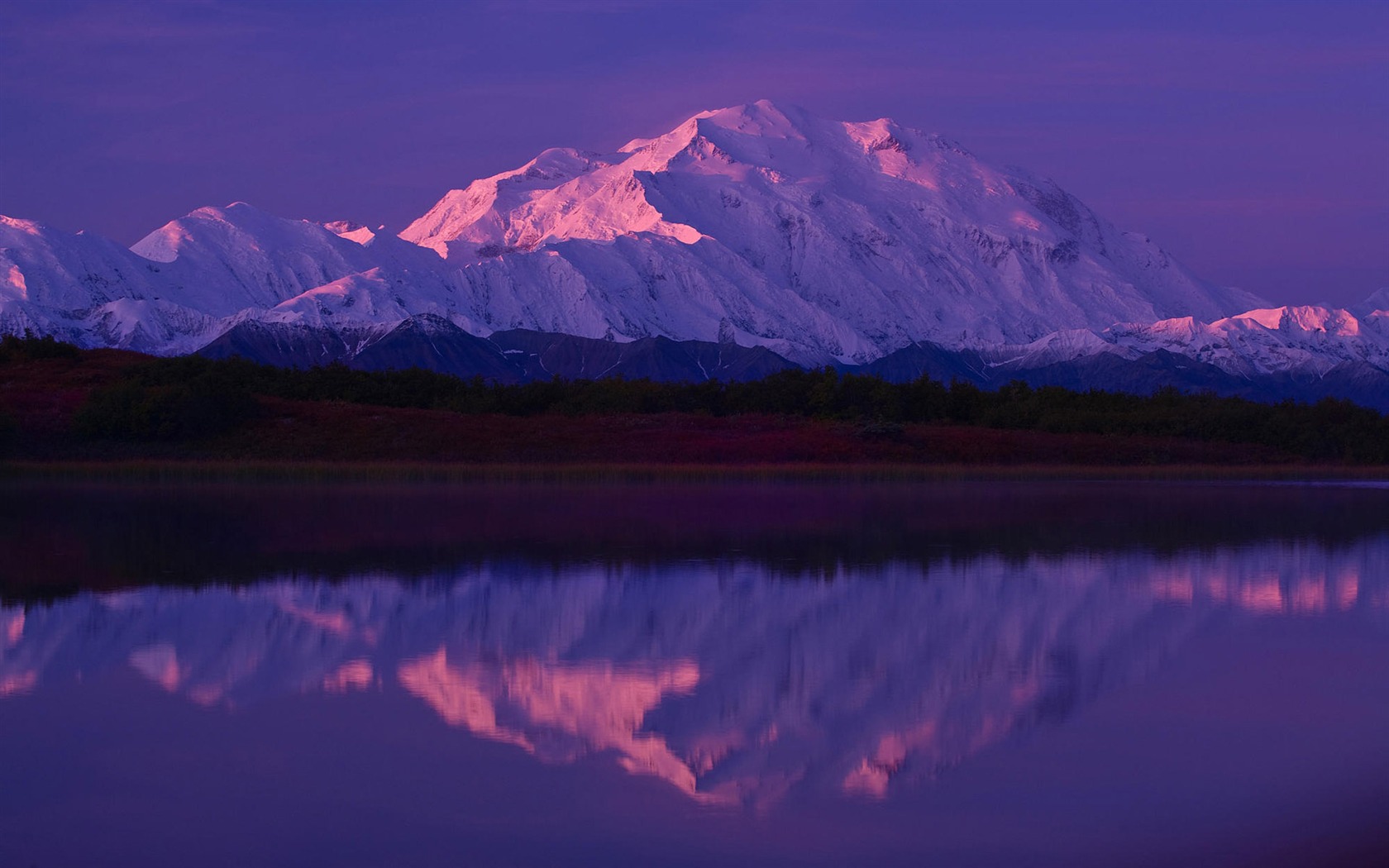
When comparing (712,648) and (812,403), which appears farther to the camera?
(812,403)

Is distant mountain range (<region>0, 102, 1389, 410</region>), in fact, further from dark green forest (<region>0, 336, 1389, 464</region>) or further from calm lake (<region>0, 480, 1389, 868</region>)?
calm lake (<region>0, 480, 1389, 868</region>)

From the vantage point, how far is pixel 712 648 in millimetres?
13023

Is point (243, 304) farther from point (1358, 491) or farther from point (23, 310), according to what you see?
point (1358, 491)

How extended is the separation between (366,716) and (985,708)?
4.14m

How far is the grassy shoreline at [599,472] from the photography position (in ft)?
135

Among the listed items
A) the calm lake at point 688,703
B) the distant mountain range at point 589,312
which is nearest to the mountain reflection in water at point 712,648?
the calm lake at point 688,703

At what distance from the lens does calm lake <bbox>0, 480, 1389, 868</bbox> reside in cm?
780

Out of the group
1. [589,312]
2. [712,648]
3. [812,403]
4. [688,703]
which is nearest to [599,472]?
[812,403]

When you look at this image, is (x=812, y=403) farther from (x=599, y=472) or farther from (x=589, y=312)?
(x=589, y=312)

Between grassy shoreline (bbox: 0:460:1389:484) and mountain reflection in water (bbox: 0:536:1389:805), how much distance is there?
912 inches

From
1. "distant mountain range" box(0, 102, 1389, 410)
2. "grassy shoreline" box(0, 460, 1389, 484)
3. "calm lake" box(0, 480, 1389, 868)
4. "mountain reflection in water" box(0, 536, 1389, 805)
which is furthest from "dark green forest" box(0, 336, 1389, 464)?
"distant mountain range" box(0, 102, 1389, 410)

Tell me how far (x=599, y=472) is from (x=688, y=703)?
32517 millimetres

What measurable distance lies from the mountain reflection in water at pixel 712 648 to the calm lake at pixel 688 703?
0.05 meters

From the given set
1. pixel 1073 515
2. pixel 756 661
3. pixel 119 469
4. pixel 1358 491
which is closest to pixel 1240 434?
pixel 1358 491
